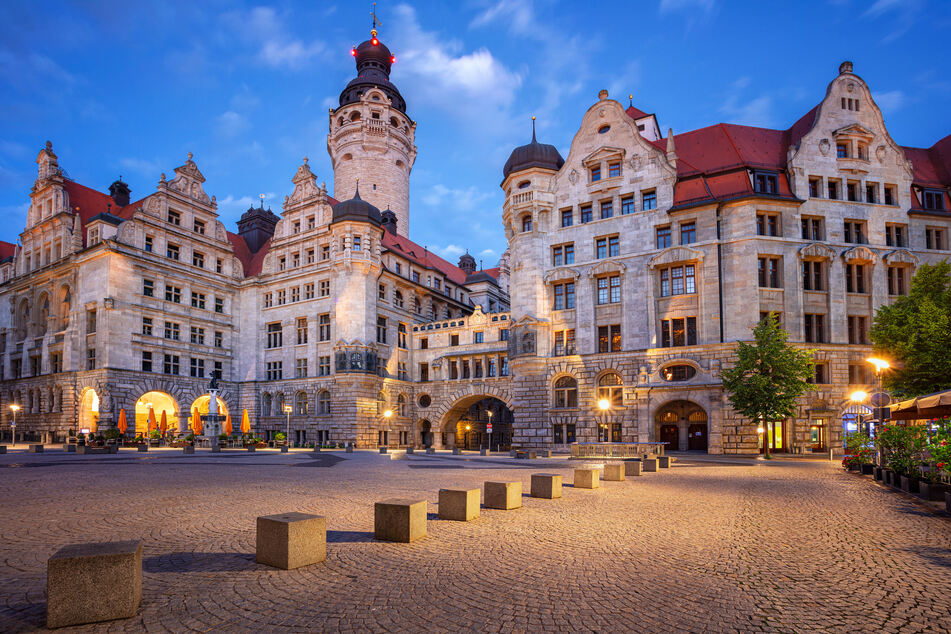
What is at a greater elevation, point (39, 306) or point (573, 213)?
point (573, 213)

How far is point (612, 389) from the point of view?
4191 centimetres

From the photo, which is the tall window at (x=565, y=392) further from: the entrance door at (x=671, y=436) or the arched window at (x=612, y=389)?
→ the entrance door at (x=671, y=436)

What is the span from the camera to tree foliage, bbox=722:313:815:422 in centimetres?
3325

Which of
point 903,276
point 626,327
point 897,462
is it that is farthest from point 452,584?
point 903,276

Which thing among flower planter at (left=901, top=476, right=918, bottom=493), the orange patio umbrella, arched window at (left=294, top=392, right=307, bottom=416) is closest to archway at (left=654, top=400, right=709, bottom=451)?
flower planter at (left=901, top=476, right=918, bottom=493)

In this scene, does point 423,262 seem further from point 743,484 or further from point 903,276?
point 743,484

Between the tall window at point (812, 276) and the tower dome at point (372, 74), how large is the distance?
57.5 meters

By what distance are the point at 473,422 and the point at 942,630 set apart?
62112 millimetres

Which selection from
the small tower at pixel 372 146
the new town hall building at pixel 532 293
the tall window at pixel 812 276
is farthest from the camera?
the small tower at pixel 372 146

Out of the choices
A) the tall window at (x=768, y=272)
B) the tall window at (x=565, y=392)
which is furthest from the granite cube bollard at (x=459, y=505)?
the tall window at (x=768, y=272)

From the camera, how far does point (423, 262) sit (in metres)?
65.6

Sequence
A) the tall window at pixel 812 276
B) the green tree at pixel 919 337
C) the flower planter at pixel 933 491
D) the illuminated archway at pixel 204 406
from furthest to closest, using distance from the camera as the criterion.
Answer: the illuminated archway at pixel 204 406 < the tall window at pixel 812 276 < the green tree at pixel 919 337 < the flower planter at pixel 933 491

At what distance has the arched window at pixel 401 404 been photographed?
57250 mm

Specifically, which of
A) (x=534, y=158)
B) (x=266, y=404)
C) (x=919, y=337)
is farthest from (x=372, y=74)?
(x=919, y=337)
